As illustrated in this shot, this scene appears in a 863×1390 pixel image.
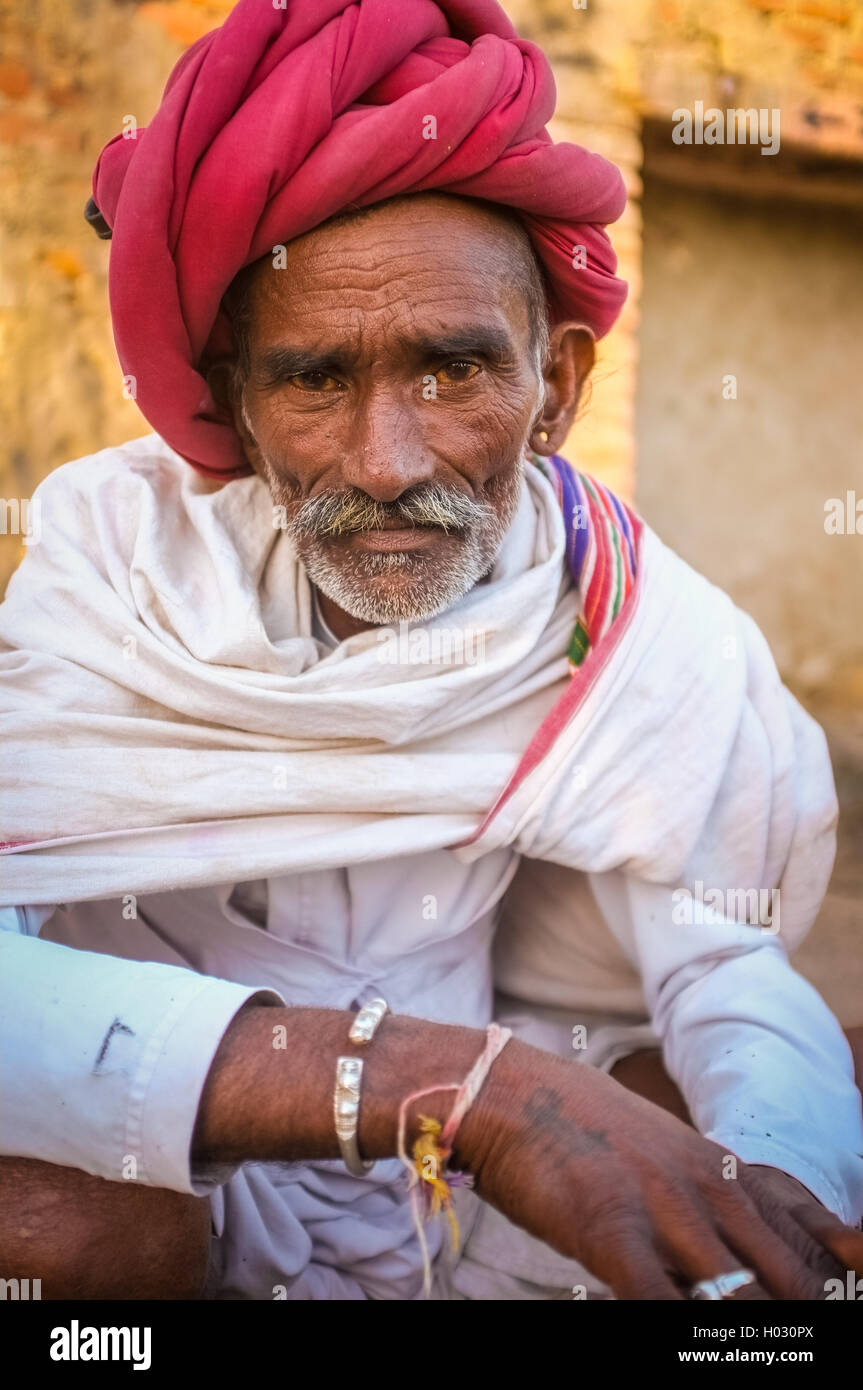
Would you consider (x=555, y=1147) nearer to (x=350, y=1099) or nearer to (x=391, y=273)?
(x=350, y=1099)

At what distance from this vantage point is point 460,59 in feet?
7.04

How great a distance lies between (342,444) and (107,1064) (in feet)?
3.39

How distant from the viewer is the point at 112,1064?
173 centimetres

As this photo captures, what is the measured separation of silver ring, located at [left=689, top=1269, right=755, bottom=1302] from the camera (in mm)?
1547

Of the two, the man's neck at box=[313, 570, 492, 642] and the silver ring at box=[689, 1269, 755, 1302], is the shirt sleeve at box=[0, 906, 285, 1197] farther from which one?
the man's neck at box=[313, 570, 492, 642]

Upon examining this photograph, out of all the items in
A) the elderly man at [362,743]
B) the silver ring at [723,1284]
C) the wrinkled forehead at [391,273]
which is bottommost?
the silver ring at [723,1284]

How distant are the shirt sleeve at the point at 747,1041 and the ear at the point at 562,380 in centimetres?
84

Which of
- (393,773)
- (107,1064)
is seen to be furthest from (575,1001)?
(107,1064)

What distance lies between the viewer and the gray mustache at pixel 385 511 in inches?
83.5

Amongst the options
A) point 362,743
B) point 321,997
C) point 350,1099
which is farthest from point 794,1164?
point 362,743

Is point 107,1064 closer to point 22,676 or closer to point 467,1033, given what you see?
point 467,1033

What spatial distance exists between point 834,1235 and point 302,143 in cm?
174

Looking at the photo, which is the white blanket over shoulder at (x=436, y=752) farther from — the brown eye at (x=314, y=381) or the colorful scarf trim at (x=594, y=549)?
the brown eye at (x=314, y=381)

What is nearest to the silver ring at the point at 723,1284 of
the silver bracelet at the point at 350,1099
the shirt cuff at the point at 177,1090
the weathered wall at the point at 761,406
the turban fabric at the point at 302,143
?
the silver bracelet at the point at 350,1099
